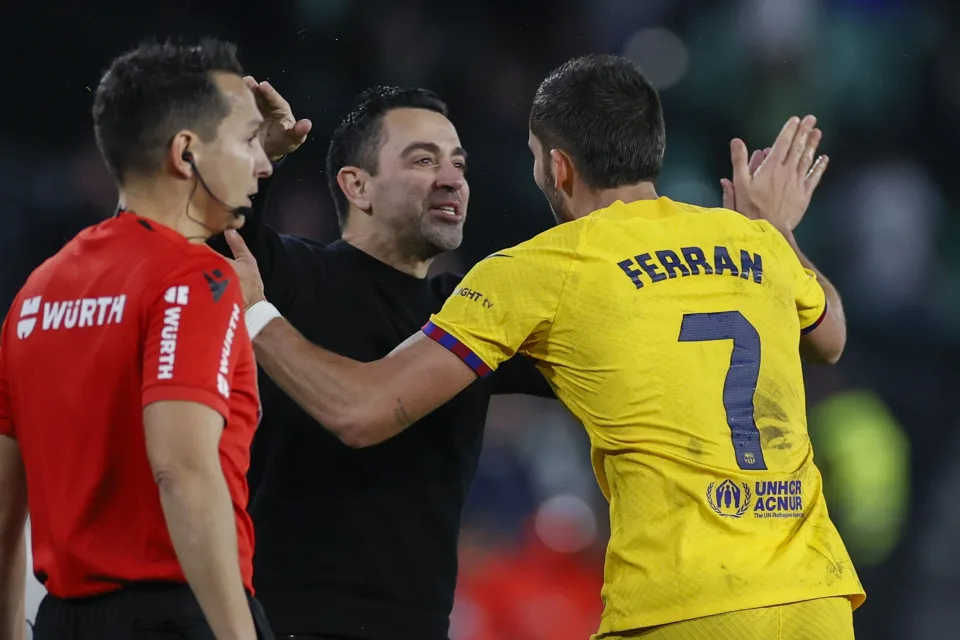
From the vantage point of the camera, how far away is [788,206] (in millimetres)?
3516

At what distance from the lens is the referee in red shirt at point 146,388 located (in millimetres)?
1980

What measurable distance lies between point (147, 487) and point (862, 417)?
6.63 m

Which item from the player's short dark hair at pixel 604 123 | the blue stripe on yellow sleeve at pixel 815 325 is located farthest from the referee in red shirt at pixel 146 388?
the blue stripe on yellow sleeve at pixel 815 325

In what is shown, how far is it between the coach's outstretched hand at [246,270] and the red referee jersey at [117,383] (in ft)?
3.02

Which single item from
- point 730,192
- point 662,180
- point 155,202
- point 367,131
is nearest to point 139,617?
point 155,202

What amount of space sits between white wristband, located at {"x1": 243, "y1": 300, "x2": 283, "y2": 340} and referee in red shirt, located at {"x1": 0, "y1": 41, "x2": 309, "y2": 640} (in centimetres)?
78

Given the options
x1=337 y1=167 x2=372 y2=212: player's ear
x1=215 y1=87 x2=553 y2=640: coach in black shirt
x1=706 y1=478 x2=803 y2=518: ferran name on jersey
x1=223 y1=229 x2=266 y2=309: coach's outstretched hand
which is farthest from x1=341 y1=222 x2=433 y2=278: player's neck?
x1=706 y1=478 x2=803 y2=518: ferran name on jersey

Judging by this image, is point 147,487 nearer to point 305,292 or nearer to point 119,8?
point 305,292

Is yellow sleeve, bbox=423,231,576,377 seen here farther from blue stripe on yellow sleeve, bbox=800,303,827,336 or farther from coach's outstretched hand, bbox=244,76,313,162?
blue stripe on yellow sleeve, bbox=800,303,827,336

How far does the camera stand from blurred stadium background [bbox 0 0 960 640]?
24.5 ft

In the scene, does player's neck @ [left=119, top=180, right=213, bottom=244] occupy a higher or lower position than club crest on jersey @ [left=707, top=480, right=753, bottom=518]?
higher

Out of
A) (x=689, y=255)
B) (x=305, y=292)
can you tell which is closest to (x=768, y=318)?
(x=689, y=255)

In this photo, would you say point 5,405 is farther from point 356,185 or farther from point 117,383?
point 356,185

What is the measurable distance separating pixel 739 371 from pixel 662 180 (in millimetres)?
6260
